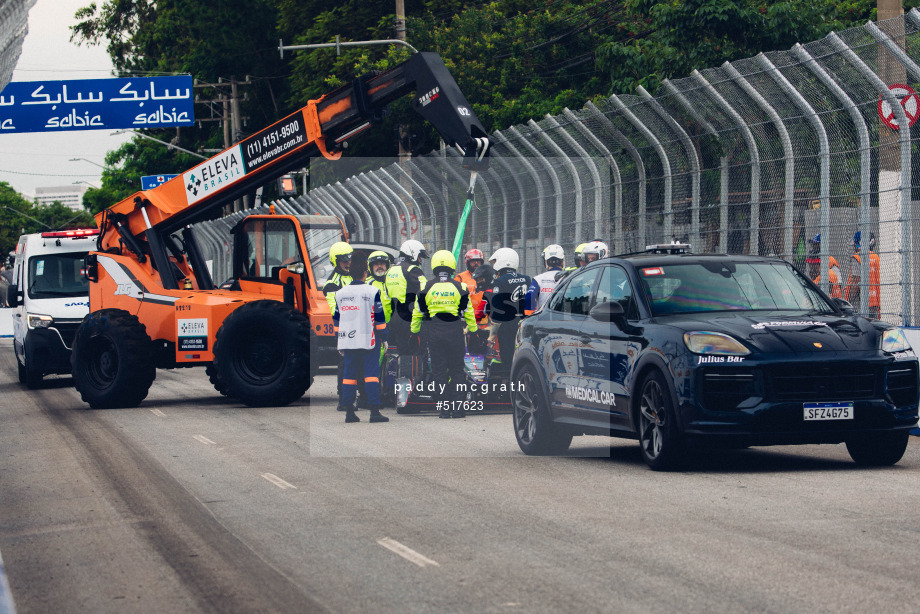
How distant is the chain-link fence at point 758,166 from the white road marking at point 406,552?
7.27 meters

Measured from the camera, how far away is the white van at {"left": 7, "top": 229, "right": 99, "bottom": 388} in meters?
22.2

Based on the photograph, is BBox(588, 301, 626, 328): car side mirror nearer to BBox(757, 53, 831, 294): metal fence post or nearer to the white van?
BBox(757, 53, 831, 294): metal fence post

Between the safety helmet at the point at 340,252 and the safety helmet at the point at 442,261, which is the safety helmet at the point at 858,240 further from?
the safety helmet at the point at 340,252

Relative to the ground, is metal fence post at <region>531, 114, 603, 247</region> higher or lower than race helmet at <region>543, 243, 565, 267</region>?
higher

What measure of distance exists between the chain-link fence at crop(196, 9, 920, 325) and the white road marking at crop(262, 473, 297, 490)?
622 centimetres

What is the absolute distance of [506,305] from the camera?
16219 millimetres

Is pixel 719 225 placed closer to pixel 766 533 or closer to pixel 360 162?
pixel 766 533

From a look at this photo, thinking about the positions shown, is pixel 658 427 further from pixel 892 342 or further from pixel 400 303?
pixel 400 303

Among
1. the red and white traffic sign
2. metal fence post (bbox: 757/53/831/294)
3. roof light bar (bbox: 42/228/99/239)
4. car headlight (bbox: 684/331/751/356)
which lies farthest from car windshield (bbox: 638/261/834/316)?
roof light bar (bbox: 42/228/99/239)

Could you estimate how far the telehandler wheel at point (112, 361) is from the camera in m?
18.1

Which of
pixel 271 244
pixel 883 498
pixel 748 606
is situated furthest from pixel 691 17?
pixel 748 606

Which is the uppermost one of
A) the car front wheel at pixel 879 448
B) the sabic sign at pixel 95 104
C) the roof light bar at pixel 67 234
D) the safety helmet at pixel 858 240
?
the sabic sign at pixel 95 104

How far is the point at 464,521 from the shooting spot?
8.49 metres

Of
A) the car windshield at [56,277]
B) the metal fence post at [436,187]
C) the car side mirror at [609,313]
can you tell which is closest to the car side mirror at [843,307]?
the car side mirror at [609,313]
